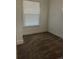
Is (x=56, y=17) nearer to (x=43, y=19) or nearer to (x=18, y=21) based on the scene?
(x=43, y=19)

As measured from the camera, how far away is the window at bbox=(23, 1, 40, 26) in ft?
17.5

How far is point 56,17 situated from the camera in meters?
5.15

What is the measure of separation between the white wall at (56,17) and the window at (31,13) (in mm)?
777

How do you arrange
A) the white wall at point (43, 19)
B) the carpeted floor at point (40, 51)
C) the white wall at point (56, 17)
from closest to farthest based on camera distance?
the carpeted floor at point (40, 51) → the white wall at point (56, 17) → the white wall at point (43, 19)

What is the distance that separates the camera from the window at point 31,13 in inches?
209

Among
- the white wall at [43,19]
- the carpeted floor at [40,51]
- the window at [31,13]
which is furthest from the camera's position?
the white wall at [43,19]

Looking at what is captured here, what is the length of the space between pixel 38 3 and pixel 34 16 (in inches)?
31.5

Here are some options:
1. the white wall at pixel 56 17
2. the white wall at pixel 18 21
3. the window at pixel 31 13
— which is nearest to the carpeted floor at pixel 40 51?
the white wall at pixel 18 21

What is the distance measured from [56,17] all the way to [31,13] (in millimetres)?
1469

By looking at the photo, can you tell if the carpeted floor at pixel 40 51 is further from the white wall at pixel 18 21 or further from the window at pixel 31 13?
the window at pixel 31 13

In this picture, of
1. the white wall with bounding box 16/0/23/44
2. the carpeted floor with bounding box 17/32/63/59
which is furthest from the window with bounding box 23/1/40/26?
the carpeted floor with bounding box 17/32/63/59

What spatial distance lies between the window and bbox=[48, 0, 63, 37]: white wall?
0.78 meters
